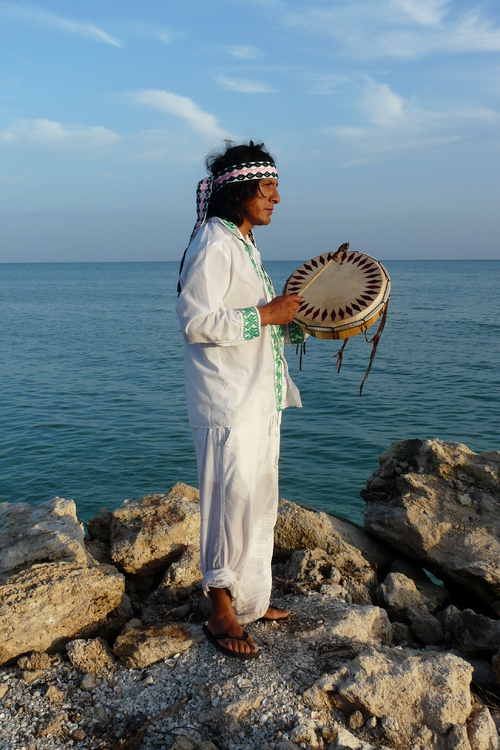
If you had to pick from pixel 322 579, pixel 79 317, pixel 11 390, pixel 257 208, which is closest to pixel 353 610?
pixel 322 579

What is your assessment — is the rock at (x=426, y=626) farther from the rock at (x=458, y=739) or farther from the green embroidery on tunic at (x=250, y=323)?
the green embroidery on tunic at (x=250, y=323)

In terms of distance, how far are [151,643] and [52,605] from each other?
1.98 ft

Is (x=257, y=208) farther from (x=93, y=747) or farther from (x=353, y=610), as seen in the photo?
(x=93, y=747)

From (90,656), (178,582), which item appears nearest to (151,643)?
(90,656)

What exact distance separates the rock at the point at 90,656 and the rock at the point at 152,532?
89 centimetres

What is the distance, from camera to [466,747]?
104 inches

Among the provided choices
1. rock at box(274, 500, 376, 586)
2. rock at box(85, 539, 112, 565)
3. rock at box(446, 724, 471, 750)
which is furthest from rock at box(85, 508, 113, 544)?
rock at box(446, 724, 471, 750)

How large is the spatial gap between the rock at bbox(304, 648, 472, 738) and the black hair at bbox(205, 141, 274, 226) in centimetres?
217

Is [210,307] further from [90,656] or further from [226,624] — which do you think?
[90,656]

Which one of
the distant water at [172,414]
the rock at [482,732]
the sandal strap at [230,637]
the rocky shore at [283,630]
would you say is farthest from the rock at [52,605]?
the distant water at [172,414]

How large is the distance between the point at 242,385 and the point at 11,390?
46.9 feet

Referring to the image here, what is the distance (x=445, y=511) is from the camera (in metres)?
4.60

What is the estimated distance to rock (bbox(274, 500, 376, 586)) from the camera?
426cm

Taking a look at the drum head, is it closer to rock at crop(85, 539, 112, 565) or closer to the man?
the man
